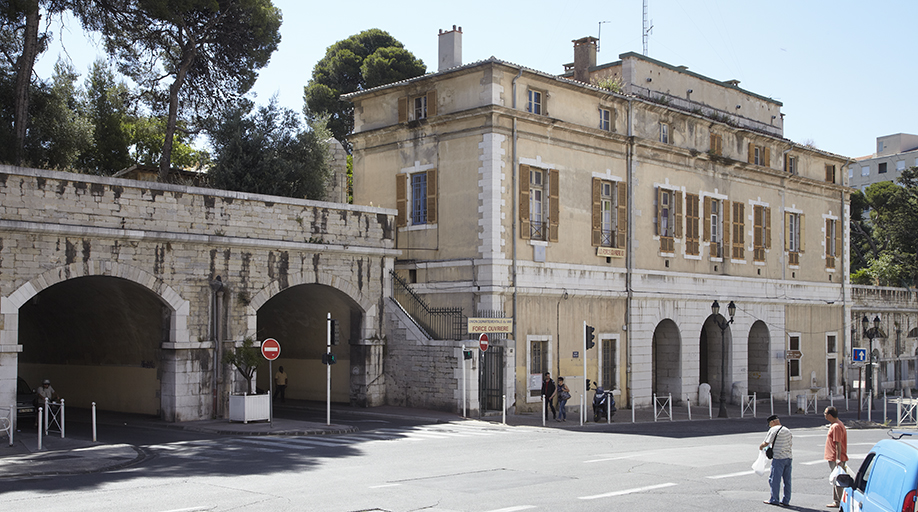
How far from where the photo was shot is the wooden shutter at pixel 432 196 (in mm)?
28419

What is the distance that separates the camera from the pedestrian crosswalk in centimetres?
1736

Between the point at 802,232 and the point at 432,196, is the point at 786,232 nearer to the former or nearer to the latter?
the point at 802,232

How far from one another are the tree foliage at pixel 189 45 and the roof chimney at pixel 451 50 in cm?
749

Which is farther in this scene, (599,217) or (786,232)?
(786,232)

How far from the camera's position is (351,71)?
53031 millimetres

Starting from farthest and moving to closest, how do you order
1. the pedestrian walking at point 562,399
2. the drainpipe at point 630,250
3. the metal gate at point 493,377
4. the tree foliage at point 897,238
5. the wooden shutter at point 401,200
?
the tree foliage at point 897,238, the drainpipe at point 630,250, the wooden shutter at point 401,200, the metal gate at point 493,377, the pedestrian walking at point 562,399

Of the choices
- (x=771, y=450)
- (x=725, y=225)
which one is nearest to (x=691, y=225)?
(x=725, y=225)

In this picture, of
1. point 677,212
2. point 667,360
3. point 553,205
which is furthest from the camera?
point 667,360

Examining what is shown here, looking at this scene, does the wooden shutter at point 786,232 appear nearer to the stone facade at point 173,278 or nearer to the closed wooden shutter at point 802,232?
the closed wooden shutter at point 802,232

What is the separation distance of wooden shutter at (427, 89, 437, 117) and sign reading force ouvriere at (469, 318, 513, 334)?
7.49m

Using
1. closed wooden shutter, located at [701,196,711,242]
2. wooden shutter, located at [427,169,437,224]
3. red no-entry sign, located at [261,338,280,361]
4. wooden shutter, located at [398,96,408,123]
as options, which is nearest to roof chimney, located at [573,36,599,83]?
closed wooden shutter, located at [701,196,711,242]

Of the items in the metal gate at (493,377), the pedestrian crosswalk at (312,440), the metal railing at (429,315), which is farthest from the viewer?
the metal railing at (429,315)

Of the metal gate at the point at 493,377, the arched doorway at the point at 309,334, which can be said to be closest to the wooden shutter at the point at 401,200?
the arched doorway at the point at 309,334

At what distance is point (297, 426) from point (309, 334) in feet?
28.4
